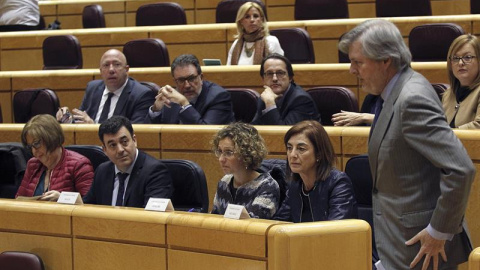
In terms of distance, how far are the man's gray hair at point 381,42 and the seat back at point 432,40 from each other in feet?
7.95

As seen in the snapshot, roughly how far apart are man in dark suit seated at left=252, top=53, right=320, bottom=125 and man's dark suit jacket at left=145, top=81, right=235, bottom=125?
0.16 metres

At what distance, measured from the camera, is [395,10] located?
4734 millimetres

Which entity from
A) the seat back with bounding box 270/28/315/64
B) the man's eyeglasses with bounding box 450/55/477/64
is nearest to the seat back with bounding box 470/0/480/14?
the seat back with bounding box 270/28/315/64

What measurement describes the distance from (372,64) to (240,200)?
0.83m

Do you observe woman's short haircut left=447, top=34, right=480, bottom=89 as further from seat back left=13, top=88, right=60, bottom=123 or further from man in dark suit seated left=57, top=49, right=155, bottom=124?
seat back left=13, top=88, right=60, bottom=123

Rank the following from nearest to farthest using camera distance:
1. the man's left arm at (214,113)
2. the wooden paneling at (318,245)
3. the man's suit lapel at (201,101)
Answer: the wooden paneling at (318,245), the man's left arm at (214,113), the man's suit lapel at (201,101)

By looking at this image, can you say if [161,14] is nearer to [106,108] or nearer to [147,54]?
[147,54]

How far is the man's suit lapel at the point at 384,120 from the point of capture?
154 cm

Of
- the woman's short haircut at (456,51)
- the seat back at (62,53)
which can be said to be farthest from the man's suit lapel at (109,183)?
the seat back at (62,53)

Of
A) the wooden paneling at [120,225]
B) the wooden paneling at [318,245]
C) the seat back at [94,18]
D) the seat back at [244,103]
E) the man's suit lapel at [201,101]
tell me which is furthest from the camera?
the seat back at [94,18]

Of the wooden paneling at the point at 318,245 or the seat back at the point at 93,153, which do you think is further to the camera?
the seat back at the point at 93,153

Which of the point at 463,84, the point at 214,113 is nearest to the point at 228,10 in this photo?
the point at 214,113

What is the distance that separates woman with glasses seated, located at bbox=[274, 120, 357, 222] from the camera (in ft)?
6.80

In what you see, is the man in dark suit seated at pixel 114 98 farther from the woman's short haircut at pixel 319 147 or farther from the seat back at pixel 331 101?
the woman's short haircut at pixel 319 147
